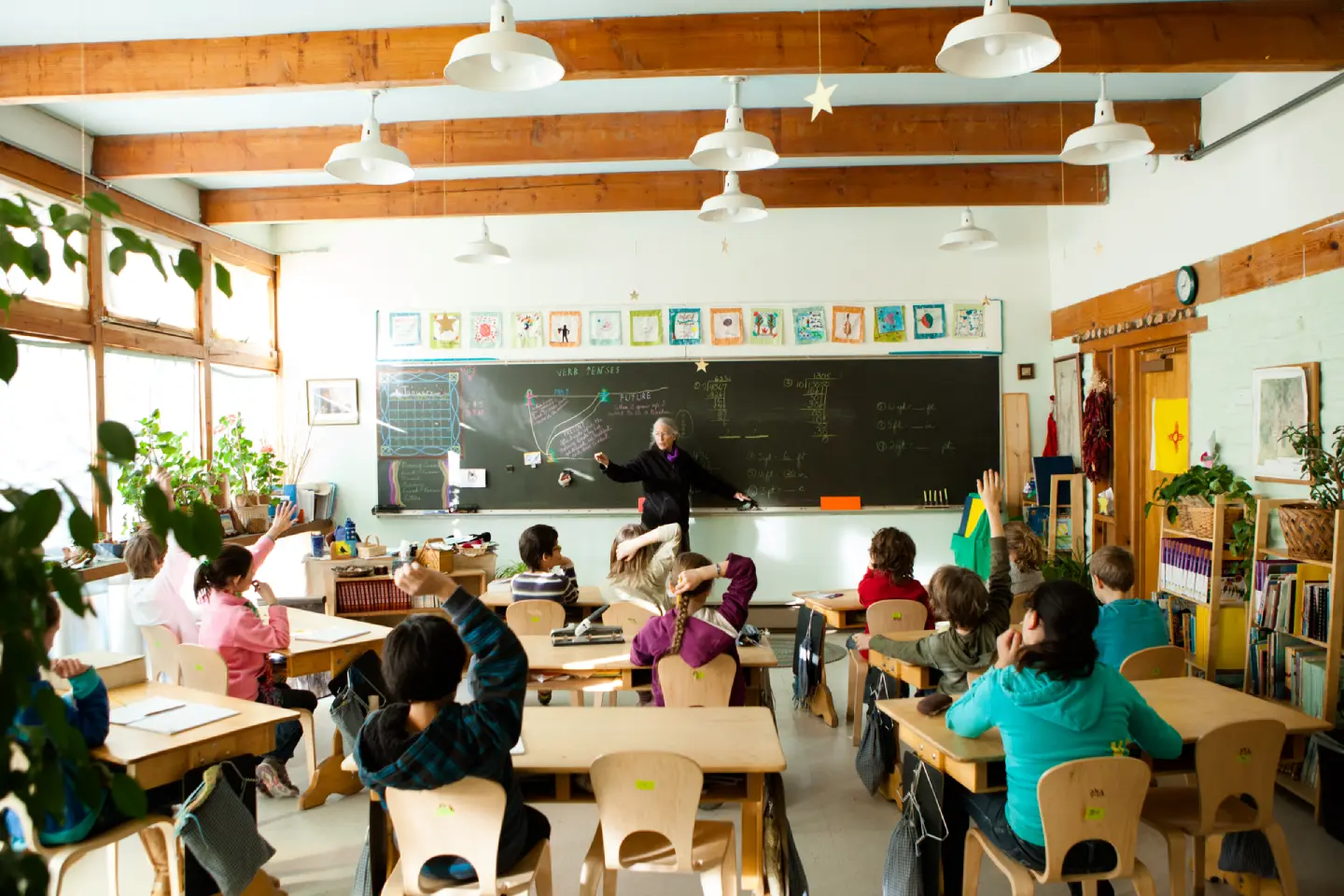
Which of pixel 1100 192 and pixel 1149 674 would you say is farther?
pixel 1100 192

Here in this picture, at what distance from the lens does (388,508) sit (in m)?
7.02

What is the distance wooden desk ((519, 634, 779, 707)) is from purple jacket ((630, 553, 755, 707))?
124mm

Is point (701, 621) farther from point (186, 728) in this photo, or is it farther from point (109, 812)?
point (109, 812)

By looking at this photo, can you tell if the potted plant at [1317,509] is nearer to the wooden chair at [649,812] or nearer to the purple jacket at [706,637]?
the purple jacket at [706,637]

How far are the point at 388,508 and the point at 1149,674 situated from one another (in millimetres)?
5504

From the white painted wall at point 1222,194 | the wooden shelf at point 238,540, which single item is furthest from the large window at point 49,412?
the white painted wall at point 1222,194

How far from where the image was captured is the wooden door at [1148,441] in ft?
17.9

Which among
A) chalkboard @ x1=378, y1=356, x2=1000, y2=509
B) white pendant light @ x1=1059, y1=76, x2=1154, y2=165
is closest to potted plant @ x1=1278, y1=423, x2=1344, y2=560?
white pendant light @ x1=1059, y1=76, x2=1154, y2=165

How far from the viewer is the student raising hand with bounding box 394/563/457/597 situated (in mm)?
2105

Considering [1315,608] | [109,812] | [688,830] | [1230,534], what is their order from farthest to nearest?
[1230,534] < [1315,608] < [109,812] < [688,830]

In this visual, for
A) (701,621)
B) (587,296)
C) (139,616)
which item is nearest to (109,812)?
(139,616)

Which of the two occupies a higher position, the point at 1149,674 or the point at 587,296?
the point at 587,296

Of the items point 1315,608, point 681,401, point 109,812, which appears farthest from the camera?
point 681,401

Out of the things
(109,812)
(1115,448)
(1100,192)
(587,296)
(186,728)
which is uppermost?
(1100,192)
